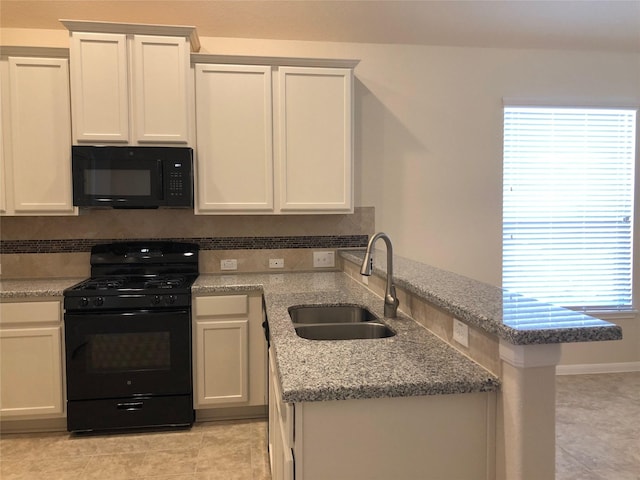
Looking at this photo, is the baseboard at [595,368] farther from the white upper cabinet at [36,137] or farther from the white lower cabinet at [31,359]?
the white upper cabinet at [36,137]

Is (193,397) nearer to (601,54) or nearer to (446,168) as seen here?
(446,168)

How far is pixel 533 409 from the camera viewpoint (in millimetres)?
A: 1151

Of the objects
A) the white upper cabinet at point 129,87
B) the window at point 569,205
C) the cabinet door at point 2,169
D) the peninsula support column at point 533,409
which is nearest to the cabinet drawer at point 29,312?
the cabinet door at point 2,169

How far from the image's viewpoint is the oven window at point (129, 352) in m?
2.65

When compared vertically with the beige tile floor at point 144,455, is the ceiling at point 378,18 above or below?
above

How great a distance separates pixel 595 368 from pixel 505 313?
9.70 feet

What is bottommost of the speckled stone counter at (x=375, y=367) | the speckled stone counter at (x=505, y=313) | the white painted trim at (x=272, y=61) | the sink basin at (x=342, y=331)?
the sink basin at (x=342, y=331)

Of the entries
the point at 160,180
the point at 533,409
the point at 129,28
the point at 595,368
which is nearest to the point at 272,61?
the point at 129,28

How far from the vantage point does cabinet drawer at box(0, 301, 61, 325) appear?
8.67 feet

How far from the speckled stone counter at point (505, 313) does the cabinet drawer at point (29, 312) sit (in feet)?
6.54

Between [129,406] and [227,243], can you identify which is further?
[227,243]

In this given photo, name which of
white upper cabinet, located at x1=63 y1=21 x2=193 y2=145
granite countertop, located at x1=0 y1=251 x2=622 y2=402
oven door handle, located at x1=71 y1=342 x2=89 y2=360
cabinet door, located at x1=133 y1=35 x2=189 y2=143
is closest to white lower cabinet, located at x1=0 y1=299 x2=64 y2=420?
oven door handle, located at x1=71 y1=342 x2=89 y2=360

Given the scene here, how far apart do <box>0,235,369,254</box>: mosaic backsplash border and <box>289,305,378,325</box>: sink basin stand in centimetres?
122

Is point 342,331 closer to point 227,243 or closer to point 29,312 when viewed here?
point 227,243
